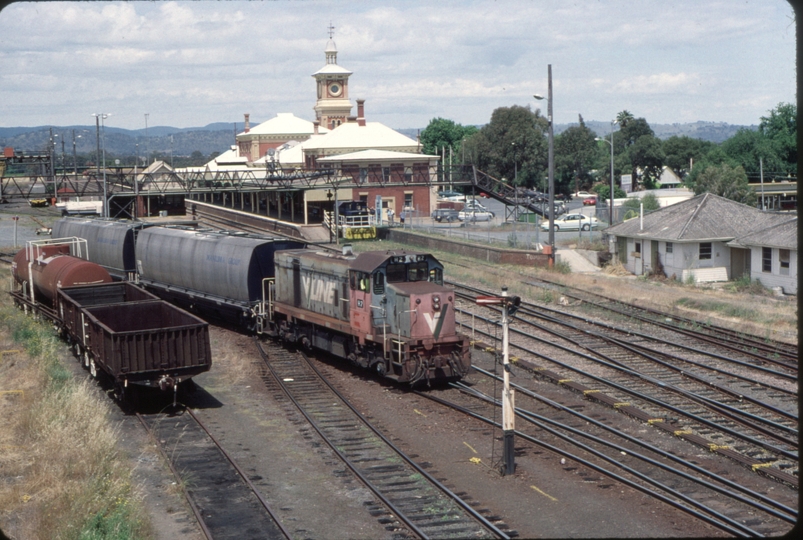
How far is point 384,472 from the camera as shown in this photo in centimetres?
1606

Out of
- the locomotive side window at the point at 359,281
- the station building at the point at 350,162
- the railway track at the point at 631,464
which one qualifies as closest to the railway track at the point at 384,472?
the railway track at the point at 631,464

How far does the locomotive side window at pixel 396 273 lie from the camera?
2204 centimetres

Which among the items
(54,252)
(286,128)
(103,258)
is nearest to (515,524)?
(54,252)

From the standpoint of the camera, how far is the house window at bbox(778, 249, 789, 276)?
3875cm

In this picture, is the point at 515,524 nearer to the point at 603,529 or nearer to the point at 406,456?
the point at 603,529

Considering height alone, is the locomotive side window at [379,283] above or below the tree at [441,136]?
below

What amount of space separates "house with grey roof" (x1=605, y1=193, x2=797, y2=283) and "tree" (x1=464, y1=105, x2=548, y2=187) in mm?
43979

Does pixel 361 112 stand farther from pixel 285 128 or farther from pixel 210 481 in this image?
pixel 210 481

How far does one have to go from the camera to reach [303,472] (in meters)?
16.2

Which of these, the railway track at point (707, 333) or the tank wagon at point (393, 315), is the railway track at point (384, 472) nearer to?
Result: the tank wagon at point (393, 315)

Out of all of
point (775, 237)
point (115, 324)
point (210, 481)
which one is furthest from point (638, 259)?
point (210, 481)

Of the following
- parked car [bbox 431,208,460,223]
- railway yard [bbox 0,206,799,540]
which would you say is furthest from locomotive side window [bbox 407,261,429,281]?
parked car [bbox 431,208,460,223]

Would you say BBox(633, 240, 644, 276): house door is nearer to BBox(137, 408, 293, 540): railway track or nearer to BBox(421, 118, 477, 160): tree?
BBox(137, 408, 293, 540): railway track

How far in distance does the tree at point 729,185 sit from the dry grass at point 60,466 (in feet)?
174
